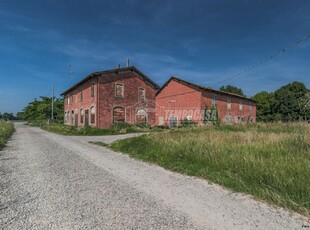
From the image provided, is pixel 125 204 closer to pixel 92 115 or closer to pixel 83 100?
pixel 92 115

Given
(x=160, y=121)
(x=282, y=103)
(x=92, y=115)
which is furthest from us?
(x=282, y=103)

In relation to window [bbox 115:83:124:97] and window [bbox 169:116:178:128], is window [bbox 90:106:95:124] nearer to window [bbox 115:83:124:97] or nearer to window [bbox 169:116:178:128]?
window [bbox 115:83:124:97]

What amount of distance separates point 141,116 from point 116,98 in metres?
3.97

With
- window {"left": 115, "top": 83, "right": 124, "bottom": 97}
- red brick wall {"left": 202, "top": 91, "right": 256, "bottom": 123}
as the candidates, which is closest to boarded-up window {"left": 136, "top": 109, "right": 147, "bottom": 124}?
window {"left": 115, "top": 83, "right": 124, "bottom": 97}

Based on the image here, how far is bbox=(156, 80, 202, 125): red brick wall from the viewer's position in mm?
28250

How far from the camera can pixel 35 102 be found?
210ft

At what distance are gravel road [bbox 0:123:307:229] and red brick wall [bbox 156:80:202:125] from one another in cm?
2286

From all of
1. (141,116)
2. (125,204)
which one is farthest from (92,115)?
(125,204)

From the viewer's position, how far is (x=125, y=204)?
3.79 m

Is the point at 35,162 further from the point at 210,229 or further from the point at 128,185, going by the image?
the point at 210,229

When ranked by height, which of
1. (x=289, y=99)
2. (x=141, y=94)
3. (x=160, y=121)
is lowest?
(x=160, y=121)

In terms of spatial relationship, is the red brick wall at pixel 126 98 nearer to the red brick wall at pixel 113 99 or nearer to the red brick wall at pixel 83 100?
the red brick wall at pixel 113 99

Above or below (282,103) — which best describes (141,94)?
below

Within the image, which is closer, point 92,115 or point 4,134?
point 4,134
